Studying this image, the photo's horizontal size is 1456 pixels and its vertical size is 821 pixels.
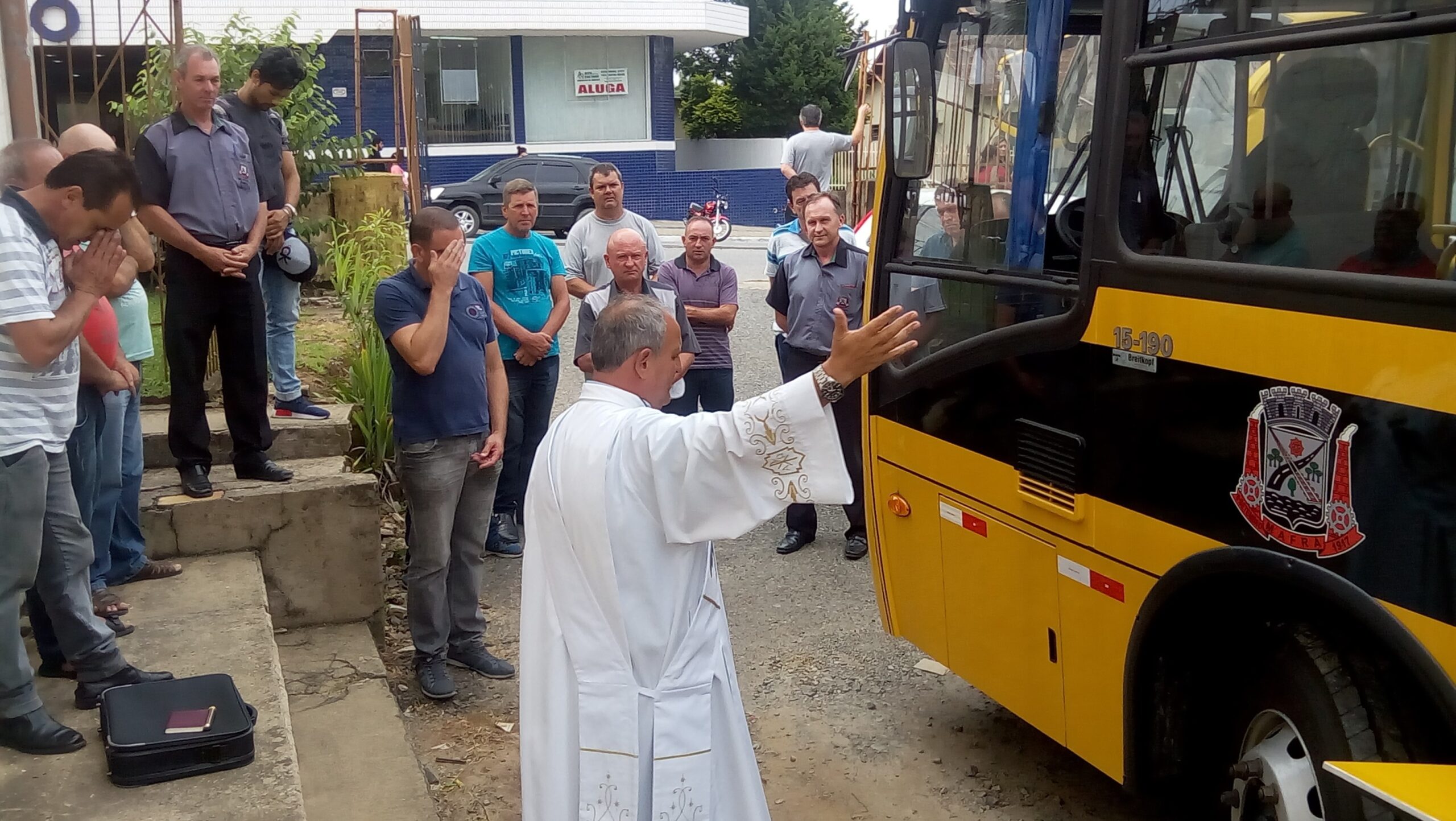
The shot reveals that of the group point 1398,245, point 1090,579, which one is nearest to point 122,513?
point 1090,579

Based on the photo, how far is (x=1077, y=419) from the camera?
3.53 metres

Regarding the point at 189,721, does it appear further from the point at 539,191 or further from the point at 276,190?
the point at 539,191

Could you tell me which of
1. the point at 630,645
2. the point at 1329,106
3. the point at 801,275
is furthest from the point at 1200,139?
the point at 801,275

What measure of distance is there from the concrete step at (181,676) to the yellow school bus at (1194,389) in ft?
7.14

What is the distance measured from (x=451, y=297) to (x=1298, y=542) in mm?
3302

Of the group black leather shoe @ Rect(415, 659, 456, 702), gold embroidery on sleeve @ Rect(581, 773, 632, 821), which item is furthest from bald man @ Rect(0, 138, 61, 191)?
gold embroidery on sleeve @ Rect(581, 773, 632, 821)

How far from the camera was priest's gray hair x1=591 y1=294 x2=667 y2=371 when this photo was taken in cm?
286

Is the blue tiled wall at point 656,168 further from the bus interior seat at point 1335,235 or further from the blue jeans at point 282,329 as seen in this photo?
the bus interior seat at point 1335,235

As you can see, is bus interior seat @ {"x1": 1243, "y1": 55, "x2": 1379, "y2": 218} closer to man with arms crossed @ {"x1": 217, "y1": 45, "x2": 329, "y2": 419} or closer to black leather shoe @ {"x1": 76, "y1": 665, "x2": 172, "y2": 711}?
black leather shoe @ {"x1": 76, "y1": 665, "x2": 172, "y2": 711}

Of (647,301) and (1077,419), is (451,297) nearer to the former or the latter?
(647,301)

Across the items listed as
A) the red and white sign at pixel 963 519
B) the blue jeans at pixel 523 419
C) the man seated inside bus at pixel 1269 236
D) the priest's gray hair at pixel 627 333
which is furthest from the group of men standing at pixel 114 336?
the man seated inside bus at pixel 1269 236

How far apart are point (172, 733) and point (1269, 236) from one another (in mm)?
3127

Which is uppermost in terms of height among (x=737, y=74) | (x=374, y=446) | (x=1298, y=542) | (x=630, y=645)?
(x=737, y=74)

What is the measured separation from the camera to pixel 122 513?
4.81 meters
